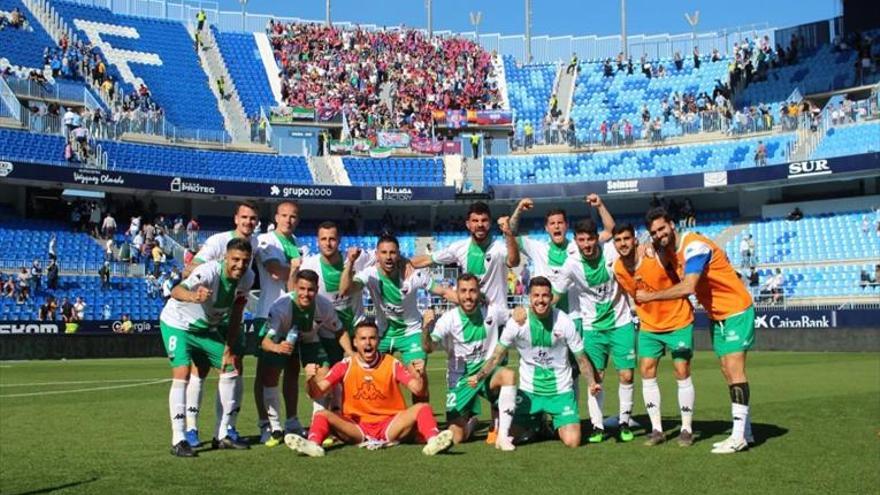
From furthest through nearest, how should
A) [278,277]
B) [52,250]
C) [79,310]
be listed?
[52,250], [79,310], [278,277]

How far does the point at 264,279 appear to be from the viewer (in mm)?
12297

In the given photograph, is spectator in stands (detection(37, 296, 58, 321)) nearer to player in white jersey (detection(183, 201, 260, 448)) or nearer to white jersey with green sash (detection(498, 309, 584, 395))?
player in white jersey (detection(183, 201, 260, 448))

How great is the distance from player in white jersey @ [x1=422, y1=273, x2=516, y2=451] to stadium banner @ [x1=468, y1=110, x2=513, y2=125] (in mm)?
47909

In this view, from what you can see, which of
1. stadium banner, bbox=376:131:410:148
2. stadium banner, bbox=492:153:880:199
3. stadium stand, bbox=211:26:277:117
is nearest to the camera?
stadium banner, bbox=492:153:880:199

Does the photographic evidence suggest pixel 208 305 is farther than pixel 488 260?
No

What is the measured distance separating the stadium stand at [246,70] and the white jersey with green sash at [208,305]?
4780 centimetres

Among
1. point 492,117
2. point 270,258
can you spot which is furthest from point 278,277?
point 492,117

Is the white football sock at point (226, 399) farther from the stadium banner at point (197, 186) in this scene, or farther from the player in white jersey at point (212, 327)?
the stadium banner at point (197, 186)

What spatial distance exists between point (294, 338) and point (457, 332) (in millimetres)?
2012

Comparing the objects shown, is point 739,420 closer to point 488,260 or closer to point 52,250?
point 488,260

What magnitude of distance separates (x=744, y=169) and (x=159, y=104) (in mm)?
30330

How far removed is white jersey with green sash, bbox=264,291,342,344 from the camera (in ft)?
38.5

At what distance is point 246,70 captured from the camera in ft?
198

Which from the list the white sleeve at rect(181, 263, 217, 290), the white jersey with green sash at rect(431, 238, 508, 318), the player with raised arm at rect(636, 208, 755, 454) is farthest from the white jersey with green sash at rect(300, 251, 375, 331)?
the player with raised arm at rect(636, 208, 755, 454)
